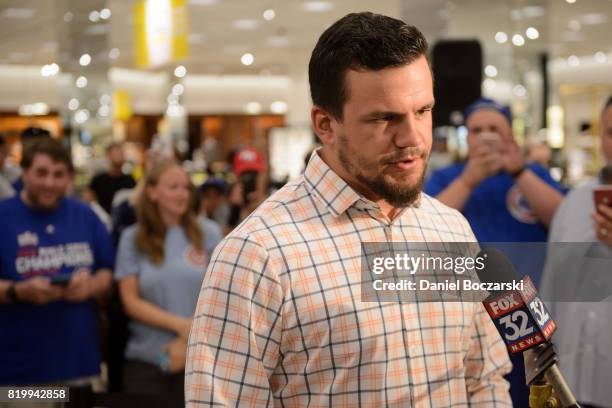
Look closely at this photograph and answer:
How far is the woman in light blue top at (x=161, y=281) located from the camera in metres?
2.96

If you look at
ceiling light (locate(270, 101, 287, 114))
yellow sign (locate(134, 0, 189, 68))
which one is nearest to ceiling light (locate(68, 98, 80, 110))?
yellow sign (locate(134, 0, 189, 68))

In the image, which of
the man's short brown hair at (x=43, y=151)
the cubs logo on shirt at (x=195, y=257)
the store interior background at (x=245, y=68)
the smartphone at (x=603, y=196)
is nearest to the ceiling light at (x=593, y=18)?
the store interior background at (x=245, y=68)

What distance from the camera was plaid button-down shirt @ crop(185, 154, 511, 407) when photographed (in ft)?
3.35

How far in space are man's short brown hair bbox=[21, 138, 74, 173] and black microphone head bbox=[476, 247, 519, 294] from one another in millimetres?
2354

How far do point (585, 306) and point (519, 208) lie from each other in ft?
5.20

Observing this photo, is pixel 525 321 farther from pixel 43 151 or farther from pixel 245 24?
pixel 245 24

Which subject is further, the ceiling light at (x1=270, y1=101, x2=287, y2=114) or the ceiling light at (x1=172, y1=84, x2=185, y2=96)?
the ceiling light at (x1=270, y1=101, x2=287, y2=114)

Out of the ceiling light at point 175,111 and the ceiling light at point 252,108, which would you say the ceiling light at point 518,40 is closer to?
the ceiling light at point 175,111

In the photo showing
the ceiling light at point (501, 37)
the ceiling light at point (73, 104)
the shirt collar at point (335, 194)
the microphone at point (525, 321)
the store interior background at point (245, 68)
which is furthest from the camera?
the ceiling light at point (73, 104)

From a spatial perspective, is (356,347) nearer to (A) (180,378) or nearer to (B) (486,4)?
(A) (180,378)

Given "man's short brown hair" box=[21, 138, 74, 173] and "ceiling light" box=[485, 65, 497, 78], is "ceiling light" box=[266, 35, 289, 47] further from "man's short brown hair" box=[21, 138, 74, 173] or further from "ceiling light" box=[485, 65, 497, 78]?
"man's short brown hair" box=[21, 138, 74, 173]

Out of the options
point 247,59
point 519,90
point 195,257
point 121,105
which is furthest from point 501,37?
point 121,105

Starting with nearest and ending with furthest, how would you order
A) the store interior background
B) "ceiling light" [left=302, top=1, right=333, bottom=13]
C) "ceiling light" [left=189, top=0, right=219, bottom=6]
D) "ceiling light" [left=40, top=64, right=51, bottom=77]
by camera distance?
the store interior background < "ceiling light" [left=189, top=0, right=219, bottom=6] < "ceiling light" [left=302, top=1, right=333, bottom=13] < "ceiling light" [left=40, top=64, right=51, bottom=77]

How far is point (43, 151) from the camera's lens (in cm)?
298
